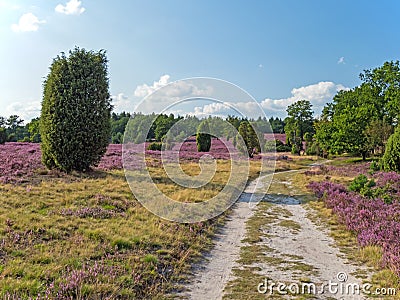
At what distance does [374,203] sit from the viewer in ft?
36.6

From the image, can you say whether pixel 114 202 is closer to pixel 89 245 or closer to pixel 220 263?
pixel 89 245

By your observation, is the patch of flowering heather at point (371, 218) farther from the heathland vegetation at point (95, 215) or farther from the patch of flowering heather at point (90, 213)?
the patch of flowering heather at point (90, 213)

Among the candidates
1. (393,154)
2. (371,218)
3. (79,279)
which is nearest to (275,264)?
(79,279)

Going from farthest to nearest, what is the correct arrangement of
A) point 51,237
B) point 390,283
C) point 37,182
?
point 37,182, point 51,237, point 390,283

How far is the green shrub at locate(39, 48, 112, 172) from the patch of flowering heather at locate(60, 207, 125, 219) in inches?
271

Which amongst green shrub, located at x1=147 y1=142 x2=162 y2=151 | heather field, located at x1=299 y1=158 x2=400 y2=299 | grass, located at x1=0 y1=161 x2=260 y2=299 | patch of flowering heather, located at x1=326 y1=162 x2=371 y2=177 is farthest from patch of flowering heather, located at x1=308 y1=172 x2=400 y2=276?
green shrub, located at x1=147 y1=142 x2=162 y2=151

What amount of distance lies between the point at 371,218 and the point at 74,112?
1306cm

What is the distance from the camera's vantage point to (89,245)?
6656mm

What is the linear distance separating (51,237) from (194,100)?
5982 millimetres

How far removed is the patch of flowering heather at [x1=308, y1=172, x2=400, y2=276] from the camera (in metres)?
6.86

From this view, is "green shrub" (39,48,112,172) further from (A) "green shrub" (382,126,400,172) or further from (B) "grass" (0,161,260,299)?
(A) "green shrub" (382,126,400,172)

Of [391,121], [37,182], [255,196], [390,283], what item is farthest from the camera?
[391,121]

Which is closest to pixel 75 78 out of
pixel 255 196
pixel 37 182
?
pixel 37 182

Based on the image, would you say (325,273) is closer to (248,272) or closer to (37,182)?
(248,272)
